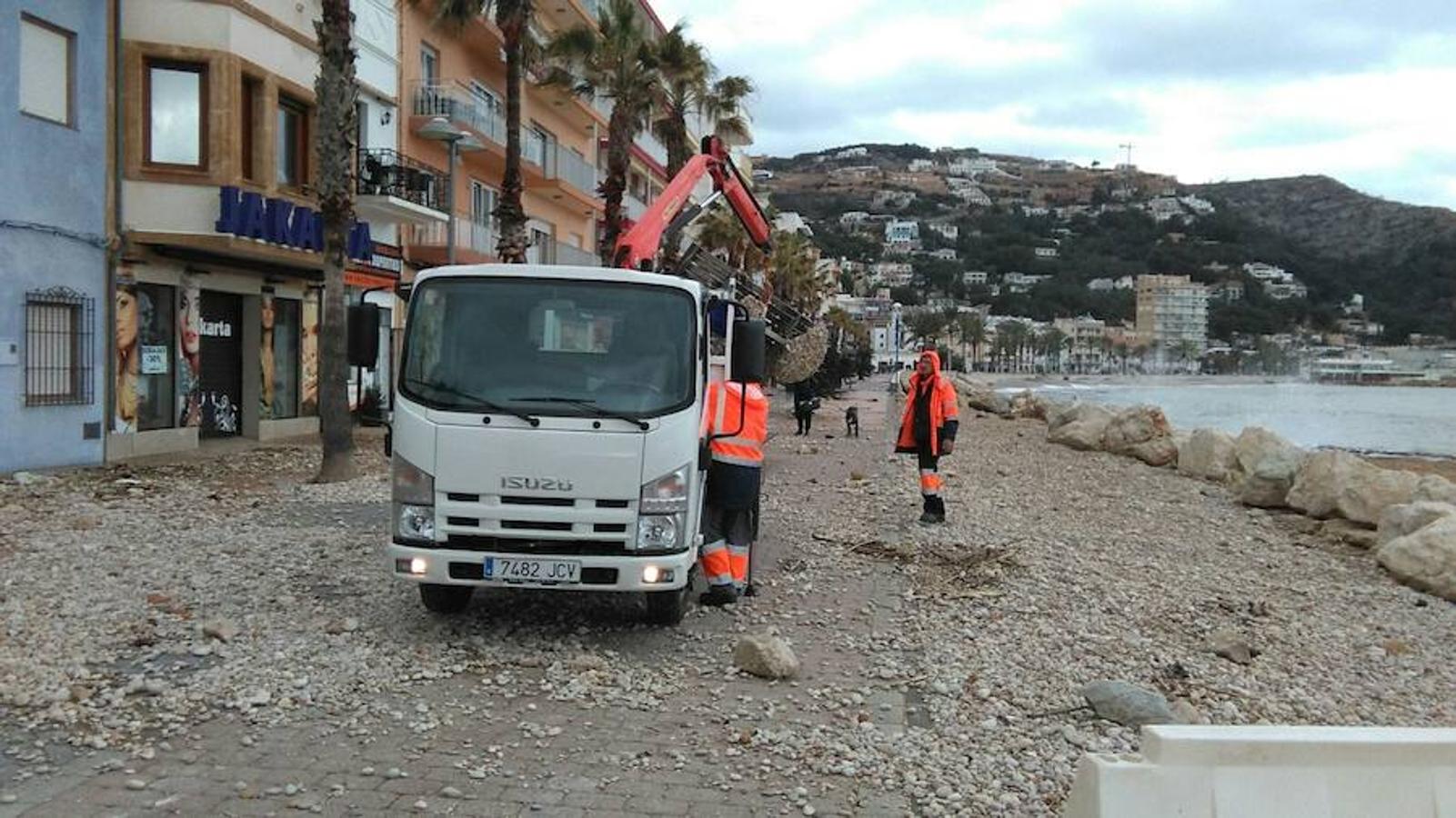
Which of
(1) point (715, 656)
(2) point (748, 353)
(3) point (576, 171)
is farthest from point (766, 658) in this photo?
(3) point (576, 171)

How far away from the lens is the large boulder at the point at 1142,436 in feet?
87.8

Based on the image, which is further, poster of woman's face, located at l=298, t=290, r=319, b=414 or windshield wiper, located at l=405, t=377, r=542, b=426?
poster of woman's face, located at l=298, t=290, r=319, b=414

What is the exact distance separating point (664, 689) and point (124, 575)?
5147mm

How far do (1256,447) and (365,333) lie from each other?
17982 mm

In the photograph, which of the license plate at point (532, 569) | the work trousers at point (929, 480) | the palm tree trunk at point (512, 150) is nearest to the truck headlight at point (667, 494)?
the license plate at point (532, 569)

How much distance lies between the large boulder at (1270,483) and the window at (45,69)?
18.1 meters

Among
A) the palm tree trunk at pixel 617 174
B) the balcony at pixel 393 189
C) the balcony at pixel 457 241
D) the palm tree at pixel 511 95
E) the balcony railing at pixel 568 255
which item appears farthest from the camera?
the balcony railing at pixel 568 255

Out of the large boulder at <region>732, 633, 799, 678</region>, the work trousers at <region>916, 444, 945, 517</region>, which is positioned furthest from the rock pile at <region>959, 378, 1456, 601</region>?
the large boulder at <region>732, 633, 799, 678</region>

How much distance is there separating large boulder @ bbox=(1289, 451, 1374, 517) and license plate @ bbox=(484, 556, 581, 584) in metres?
13.0

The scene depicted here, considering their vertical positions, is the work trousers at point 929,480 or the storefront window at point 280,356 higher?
the storefront window at point 280,356

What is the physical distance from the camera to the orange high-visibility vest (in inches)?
330

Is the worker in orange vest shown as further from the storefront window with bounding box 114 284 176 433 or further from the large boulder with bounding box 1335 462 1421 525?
the storefront window with bounding box 114 284 176 433

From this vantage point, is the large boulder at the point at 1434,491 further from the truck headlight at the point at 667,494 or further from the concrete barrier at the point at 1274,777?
the concrete barrier at the point at 1274,777

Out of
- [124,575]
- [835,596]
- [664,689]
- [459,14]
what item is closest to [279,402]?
[459,14]
